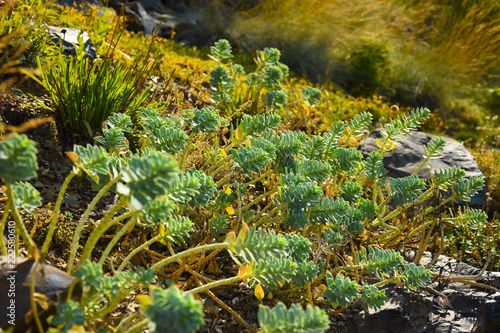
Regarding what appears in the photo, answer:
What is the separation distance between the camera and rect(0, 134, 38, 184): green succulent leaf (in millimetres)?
1157

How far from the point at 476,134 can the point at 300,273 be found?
5012 millimetres

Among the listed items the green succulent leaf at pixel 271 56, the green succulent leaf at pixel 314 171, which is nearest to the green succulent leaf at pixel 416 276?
the green succulent leaf at pixel 314 171

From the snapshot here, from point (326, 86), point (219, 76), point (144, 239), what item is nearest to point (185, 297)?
point (144, 239)

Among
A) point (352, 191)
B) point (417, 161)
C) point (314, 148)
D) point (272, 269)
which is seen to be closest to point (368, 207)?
point (352, 191)

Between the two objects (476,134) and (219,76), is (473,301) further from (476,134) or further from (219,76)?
(476,134)

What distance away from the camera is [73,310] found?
4.14 feet

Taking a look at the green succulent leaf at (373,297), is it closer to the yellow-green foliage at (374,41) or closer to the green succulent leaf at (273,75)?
the green succulent leaf at (273,75)

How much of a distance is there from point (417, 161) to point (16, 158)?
3.23m

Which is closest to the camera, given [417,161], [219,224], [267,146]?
[267,146]

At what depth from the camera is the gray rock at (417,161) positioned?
11.9ft

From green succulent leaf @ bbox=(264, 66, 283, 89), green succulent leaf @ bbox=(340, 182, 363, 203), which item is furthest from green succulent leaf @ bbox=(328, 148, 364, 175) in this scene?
green succulent leaf @ bbox=(264, 66, 283, 89)

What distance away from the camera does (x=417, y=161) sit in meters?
3.69

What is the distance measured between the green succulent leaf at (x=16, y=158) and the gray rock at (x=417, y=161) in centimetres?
295

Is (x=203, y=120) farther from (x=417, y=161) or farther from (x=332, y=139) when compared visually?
(x=417, y=161)
